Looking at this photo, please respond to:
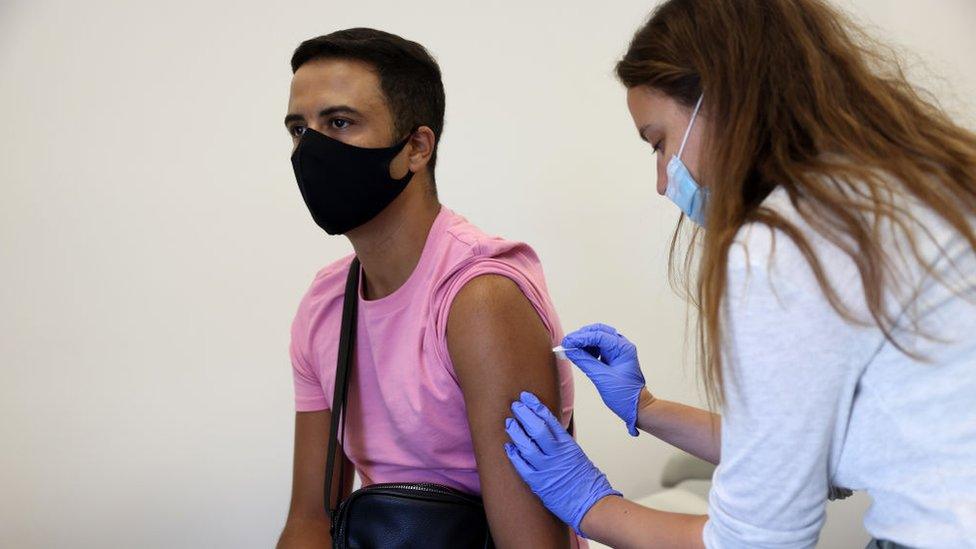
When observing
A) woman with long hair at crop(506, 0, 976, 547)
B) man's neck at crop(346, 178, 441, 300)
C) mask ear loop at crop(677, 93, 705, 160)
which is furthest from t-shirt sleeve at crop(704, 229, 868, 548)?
man's neck at crop(346, 178, 441, 300)

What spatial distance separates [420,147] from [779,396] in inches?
31.0

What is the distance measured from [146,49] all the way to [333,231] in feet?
3.12

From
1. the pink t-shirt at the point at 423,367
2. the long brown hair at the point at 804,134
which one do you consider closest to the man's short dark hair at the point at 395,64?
the pink t-shirt at the point at 423,367

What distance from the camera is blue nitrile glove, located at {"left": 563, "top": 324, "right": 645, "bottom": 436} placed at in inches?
54.8

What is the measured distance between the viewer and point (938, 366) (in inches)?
35.2

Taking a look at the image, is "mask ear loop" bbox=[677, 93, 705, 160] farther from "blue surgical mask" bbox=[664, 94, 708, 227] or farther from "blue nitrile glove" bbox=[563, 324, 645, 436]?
"blue nitrile glove" bbox=[563, 324, 645, 436]

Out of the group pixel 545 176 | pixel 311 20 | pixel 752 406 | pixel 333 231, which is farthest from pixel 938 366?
pixel 311 20

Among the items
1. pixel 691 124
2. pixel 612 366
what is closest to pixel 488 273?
pixel 612 366

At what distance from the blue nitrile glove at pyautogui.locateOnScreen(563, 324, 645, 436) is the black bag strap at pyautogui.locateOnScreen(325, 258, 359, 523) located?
0.37m

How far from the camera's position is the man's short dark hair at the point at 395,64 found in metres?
1.44

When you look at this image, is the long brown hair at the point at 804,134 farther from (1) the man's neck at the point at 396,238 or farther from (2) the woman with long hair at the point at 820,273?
(1) the man's neck at the point at 396,238

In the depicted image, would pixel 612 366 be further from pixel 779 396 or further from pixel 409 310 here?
pixel 779 396

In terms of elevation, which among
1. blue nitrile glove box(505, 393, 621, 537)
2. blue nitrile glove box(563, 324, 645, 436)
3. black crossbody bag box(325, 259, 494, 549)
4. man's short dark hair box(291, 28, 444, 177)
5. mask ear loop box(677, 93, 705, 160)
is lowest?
black crossbody bag box(325, 259, 494, 549)

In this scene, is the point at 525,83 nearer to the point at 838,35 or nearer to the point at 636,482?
the point at 636,482
